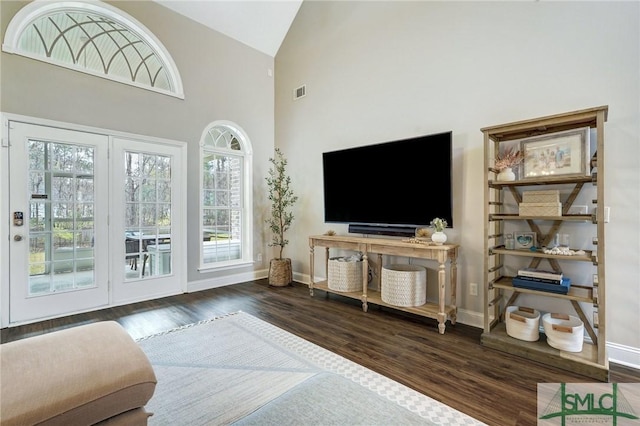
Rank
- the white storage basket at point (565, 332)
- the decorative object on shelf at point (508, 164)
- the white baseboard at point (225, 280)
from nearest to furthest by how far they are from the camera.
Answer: the white storage basket at point (565, 332) < the decorative object on shelf at point (508, 164) < the white baseboard at point (225, 280)

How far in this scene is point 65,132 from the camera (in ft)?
10.7

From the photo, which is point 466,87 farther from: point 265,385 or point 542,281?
point 265,385

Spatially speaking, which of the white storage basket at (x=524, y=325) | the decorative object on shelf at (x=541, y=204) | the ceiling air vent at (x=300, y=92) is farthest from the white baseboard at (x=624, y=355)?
the ceiling air vent at (x=300, y=92)

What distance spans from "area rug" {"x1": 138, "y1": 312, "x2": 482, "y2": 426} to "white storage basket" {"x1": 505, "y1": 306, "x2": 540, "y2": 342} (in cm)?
112

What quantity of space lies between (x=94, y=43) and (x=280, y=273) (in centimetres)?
364

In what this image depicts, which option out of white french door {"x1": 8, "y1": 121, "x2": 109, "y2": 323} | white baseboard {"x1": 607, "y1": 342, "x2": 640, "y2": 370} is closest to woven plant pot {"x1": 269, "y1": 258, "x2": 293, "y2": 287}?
white french door {"x1": 8, "y1": 121, "x2": 109, "y2": 323}

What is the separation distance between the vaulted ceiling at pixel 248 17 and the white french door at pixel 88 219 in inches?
72.0

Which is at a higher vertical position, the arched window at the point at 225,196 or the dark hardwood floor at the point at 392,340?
the arched window at the point at 225,196

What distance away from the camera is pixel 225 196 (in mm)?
4691

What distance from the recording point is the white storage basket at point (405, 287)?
9.93 ft

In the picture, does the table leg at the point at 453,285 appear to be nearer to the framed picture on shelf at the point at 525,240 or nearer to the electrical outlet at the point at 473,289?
the electrical outlet at the point at 473,289

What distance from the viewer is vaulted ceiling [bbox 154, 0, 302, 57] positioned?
13.6 feet

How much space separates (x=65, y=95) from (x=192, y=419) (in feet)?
11.6

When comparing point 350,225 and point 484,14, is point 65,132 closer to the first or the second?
point 350,225
